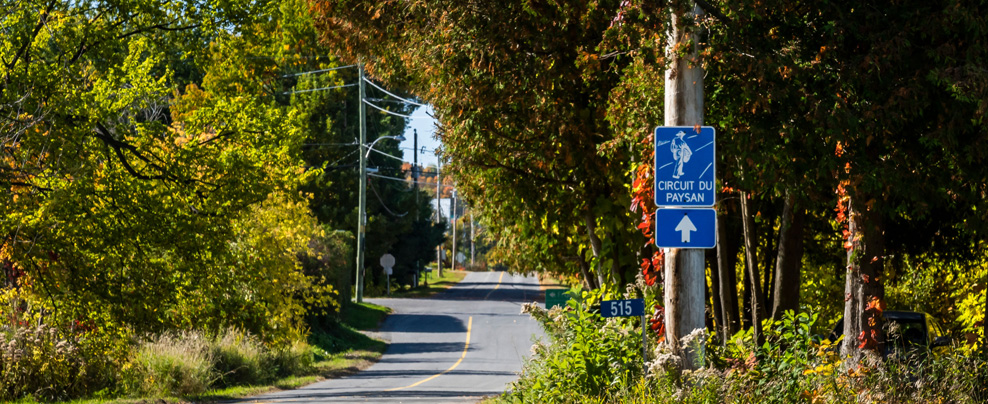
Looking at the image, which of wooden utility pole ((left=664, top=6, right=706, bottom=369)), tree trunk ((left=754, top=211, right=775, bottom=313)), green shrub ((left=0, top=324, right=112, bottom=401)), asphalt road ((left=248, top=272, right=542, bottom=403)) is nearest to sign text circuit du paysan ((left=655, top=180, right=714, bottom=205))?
wooden utility pole ((left=664, top=6, right=706, bottom=369))

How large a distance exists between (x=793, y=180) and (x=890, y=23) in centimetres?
165

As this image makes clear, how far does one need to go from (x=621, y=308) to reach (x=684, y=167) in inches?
57.4

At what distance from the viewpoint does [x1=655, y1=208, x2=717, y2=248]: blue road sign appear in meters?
7.88

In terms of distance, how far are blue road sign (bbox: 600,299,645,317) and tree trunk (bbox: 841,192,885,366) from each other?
2738 mm

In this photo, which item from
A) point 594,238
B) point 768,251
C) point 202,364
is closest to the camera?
point 594,238

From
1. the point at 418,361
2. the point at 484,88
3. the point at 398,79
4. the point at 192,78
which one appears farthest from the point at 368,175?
the point at 484,88

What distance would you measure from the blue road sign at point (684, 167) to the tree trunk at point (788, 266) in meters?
4.79

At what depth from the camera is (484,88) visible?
11914 mm

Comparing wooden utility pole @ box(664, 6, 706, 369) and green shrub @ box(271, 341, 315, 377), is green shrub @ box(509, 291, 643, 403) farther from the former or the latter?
green shrub @ box(271, 341, 315, 377)

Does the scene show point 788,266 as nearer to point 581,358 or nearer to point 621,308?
point 581,358

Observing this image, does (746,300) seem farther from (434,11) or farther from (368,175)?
(368,175)

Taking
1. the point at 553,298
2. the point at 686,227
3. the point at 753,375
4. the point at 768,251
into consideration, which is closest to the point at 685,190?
the point at 686,227

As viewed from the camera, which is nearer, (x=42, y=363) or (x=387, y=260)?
(x=42, y=363)

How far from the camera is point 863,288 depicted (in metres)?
10.4
